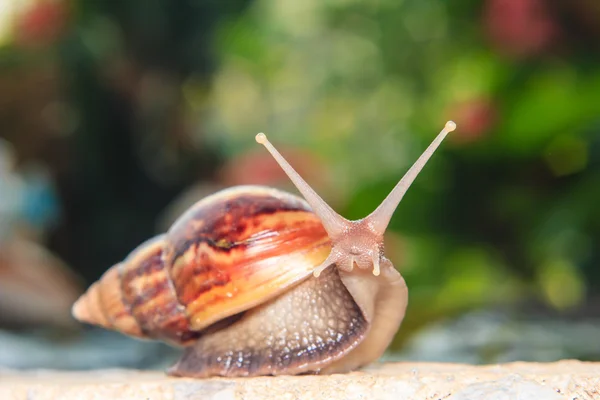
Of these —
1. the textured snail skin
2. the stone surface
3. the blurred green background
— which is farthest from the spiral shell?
the blurred green background

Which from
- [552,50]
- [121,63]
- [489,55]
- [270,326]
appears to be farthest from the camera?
[121,63]

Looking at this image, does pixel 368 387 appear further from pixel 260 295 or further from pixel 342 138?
pixel 342 138

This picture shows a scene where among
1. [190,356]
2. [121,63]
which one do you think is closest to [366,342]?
[190,356]

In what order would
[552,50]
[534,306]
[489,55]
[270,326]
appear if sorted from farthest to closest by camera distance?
[489,55] < [552,50] < [534,306] < [270,326]

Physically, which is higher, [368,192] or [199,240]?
[368,192]

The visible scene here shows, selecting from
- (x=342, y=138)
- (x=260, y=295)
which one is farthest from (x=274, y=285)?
(x=342, y=138)

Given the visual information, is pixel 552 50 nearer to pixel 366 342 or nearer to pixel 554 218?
pixel 554 218

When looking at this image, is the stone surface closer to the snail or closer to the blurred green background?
the snail

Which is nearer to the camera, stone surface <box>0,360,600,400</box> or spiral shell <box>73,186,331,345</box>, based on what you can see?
stone surface <box>0,360,600,400</box>
